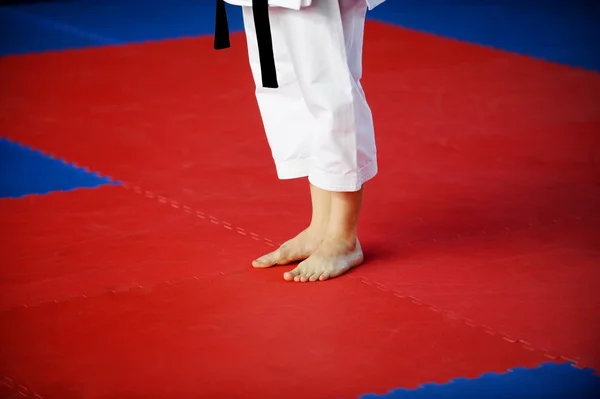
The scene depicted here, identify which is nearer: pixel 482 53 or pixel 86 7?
pixel 482 53

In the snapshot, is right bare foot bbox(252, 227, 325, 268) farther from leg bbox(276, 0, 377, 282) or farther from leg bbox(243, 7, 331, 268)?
leg bbox(243, 7, 331, 268)

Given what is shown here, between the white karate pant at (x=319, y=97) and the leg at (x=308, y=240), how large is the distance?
17 centimetres

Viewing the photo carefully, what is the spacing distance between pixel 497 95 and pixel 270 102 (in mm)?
2381

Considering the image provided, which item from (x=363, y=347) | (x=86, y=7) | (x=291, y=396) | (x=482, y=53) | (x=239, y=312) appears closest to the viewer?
(x=291, y=396)

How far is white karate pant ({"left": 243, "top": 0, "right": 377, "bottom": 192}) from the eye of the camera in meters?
2.77

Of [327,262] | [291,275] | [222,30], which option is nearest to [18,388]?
[291,275]

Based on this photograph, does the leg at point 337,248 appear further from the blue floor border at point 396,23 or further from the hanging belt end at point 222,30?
the blue floor border at point 396,23

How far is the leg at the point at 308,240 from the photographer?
10.0 feet

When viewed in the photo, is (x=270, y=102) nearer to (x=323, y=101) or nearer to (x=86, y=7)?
(x=323, y=101)

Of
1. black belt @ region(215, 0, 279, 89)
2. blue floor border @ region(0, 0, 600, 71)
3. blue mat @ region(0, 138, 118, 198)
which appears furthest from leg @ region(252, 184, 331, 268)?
blue floor border @ region(0, 0, 600, 71)

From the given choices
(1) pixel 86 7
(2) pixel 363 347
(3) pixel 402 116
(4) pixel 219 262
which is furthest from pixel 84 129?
(1) pixel 86 7

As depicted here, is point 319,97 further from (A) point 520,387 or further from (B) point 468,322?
(A) point 520,387

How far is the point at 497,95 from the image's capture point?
16.6ft

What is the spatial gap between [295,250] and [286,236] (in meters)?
0.24
